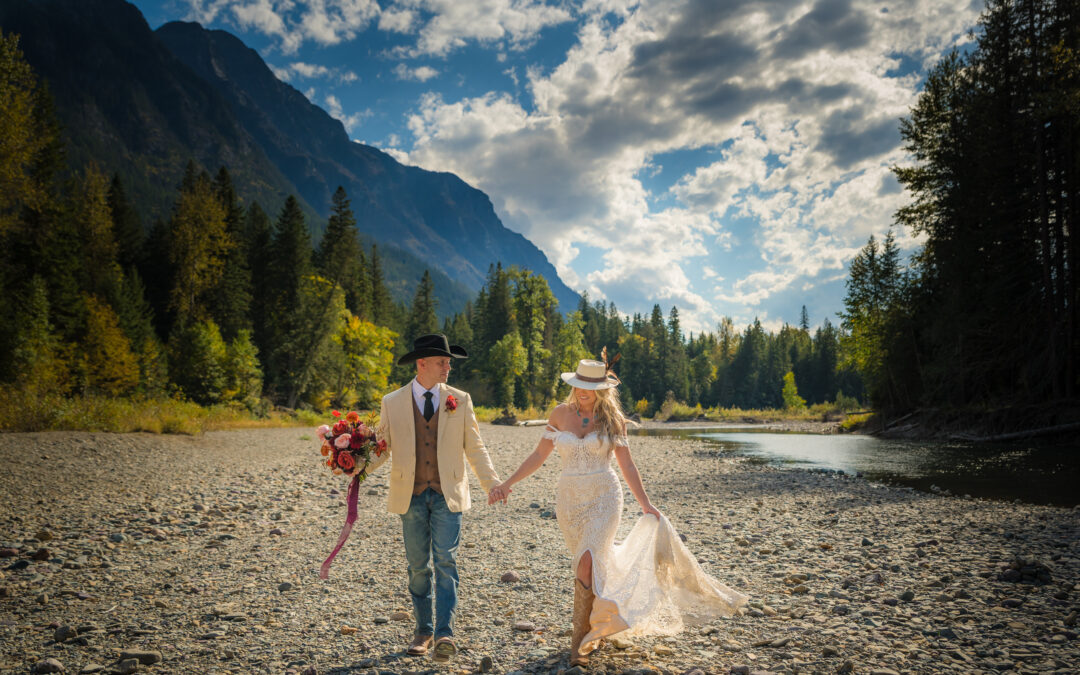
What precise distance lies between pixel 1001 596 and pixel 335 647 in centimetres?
717

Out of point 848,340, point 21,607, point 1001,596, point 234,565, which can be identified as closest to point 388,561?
point 234,565

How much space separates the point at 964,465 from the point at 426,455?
21.6 meters

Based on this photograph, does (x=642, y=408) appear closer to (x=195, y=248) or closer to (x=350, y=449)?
(x=195, y=248)

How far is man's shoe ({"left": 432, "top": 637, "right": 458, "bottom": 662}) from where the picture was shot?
14.4ft

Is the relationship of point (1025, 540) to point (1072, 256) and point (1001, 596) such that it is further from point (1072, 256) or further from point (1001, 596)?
point (1072, 256)

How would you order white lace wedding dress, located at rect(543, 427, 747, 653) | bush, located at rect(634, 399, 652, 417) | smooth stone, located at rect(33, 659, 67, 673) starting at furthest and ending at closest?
bush, located at rect(634, 399, 652, 417) < white lace wedding dress, located at rect(543, 427, 747, 653) < smooth stone, located at rect(33, 659, 67, 673)

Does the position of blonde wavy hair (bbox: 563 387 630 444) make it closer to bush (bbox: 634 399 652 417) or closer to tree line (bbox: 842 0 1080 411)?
tree line (bbox: 842 0 1080 411)

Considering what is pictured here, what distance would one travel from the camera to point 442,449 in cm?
448

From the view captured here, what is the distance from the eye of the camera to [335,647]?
4688mm

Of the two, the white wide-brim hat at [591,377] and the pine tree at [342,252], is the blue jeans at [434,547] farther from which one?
the pine tree at [342,252]

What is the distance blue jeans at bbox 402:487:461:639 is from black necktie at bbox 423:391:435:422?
0.62 meters

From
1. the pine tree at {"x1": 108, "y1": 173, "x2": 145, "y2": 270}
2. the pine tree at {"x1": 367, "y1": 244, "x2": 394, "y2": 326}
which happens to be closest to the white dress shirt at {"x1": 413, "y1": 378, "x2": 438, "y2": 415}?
the pine tree at {"x1": 108, "y1": 173, "x2": 145, "y2": 270}

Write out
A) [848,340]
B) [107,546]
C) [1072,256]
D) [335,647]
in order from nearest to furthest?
[335,647] → [107,546] → [1072,256] → [848,340]

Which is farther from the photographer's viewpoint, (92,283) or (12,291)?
(92,283)
